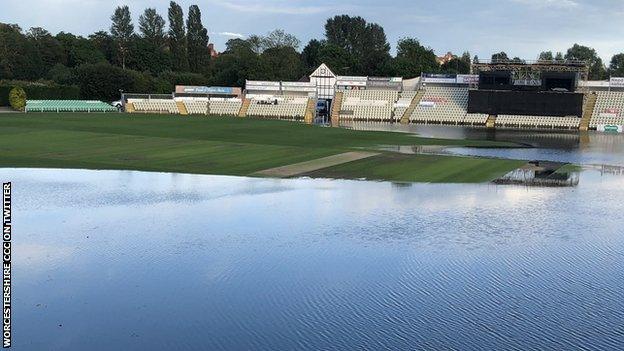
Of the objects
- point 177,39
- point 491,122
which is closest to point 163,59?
point 177,39

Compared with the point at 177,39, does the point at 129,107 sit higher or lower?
lower

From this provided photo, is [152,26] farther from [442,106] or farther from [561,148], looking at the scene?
[561,148]

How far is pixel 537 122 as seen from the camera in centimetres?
8912

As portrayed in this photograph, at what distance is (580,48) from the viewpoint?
635 feet

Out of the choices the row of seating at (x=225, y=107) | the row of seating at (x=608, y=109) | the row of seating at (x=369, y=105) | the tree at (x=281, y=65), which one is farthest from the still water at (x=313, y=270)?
the tree at (x=281, y=65)

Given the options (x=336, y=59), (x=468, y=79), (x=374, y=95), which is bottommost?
(x=374, y=95)

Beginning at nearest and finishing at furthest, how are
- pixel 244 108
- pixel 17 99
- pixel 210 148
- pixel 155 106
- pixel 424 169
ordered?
pixel 424 169 < pixel 210 148 < pixel 17 99 < pixel 155 106 < pixel 244 108

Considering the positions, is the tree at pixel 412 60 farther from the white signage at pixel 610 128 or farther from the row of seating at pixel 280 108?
the white signage at pixel 610 128

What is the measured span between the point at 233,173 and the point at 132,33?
130086 mm

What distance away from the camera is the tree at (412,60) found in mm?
138250

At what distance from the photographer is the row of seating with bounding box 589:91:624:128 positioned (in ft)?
289

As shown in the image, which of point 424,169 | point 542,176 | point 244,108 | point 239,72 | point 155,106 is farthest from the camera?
point 239,72

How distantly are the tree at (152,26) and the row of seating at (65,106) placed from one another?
61.3 meters

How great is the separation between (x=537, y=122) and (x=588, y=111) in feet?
25.0
